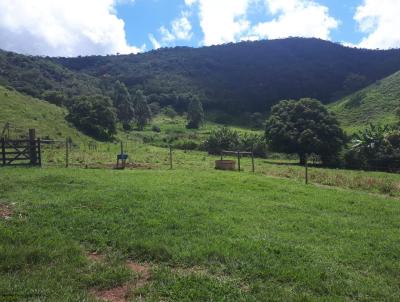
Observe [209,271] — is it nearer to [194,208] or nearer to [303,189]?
[194,208]

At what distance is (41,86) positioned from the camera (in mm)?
109250

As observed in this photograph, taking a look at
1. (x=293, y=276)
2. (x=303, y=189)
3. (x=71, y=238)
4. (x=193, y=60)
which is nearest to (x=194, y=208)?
(x=71, y=238)

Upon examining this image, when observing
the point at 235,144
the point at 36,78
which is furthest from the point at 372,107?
the point at 36,78

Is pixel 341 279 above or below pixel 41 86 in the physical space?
below

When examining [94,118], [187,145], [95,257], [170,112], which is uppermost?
[170,112]

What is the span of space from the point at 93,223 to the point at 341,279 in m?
6.66

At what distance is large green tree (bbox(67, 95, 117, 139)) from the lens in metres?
73.8

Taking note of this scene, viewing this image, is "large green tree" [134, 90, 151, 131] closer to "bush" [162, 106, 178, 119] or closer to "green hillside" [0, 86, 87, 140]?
"bush" [162, 106, 178, 119]

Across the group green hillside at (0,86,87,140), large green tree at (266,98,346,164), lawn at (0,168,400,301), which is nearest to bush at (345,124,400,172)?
large green tree at (266,98,346,164)

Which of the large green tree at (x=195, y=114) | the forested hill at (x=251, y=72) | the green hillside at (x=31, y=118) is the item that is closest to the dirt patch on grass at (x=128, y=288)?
the green hillside at (x=31, y=118)

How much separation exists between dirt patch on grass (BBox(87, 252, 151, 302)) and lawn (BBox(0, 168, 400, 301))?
2.8 inches

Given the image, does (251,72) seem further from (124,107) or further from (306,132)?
(306,132)

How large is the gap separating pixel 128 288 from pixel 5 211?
703 centimetres

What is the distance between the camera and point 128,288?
7660mm
